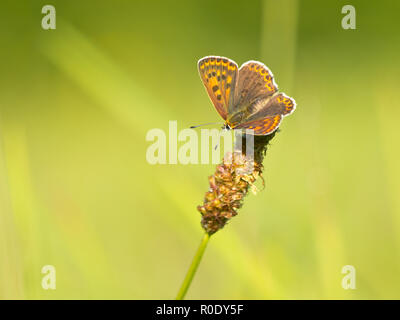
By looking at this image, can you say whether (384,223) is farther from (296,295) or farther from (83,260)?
(83,260)

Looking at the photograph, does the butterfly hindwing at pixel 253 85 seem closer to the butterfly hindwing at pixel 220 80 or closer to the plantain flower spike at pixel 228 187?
the butterfly hindwing at pixel 220 80

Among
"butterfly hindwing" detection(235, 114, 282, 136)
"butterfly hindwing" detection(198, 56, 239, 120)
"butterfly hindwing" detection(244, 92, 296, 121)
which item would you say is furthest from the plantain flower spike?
"butterfly hindwing" detection(198, 56, 239, 120)

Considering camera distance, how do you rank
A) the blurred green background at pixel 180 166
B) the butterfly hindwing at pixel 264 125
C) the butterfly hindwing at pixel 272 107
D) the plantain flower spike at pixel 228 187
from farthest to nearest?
1. the blurred green background at pixel 180 166
2. the butterfly hindwing at pixel 272 107
3. the butterfly hindwing at pixel 264 125
4. the plantain flower spike at pixel 228 187

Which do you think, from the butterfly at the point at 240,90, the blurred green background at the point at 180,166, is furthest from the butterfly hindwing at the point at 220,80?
the blurred green background at the point at 180,166

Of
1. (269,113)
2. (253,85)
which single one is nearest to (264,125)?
(269,113)

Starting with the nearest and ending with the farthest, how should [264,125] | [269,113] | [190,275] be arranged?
[190,275]
[264,125]
[269,113]

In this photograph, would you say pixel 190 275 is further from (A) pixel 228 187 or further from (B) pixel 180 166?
(B) pixel 180 166
